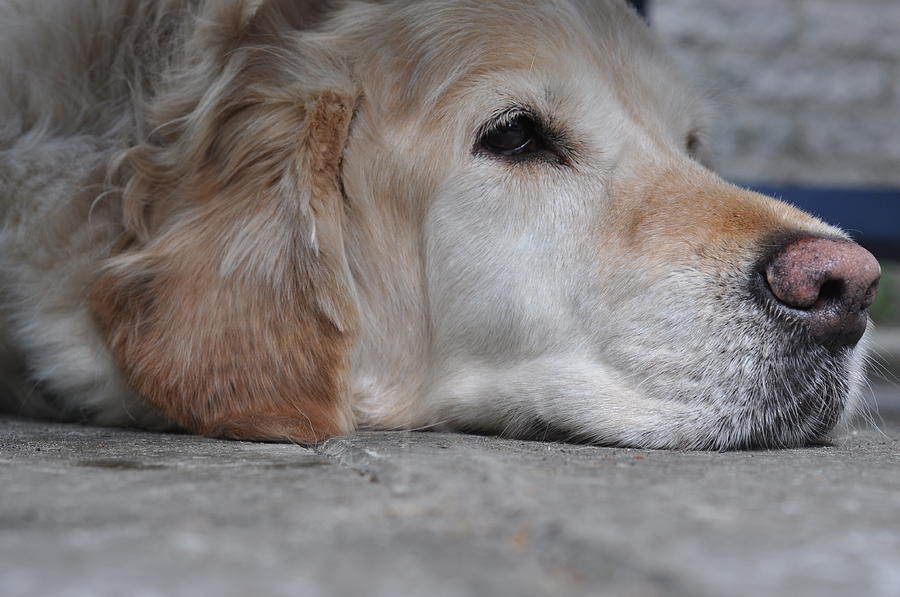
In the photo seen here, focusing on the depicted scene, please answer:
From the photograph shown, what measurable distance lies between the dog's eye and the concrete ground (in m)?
0.98

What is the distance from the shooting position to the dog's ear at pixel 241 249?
223 cm

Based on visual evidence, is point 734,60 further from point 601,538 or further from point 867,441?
point 601,538

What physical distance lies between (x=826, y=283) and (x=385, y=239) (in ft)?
Result: 3.39

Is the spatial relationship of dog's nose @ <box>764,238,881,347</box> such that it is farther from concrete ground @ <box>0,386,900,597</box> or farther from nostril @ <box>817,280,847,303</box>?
concrete ground @ <box>0,386,900,597</box>

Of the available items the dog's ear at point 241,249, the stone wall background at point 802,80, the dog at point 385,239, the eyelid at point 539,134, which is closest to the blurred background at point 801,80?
the stone wall background at point 802,80

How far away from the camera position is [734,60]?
23.7 feet

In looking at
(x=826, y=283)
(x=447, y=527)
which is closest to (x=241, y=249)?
(x=826, y=283)

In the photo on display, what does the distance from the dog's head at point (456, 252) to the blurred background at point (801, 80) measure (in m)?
4.87

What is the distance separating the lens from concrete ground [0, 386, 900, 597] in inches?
35.2

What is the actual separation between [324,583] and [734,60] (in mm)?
6975

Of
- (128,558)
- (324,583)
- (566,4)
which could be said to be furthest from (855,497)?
(566,4)

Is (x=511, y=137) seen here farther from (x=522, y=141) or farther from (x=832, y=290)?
(x=832, y=290)

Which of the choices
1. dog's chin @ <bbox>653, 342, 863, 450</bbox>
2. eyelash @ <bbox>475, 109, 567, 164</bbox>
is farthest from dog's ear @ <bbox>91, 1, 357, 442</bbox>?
dog's chin @ <bbox>653, 342, 863, 450</bbox>

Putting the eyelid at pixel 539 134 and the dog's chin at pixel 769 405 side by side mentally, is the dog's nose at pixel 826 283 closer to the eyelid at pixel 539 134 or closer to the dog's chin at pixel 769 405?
the dog's chin at pixel 769 405
